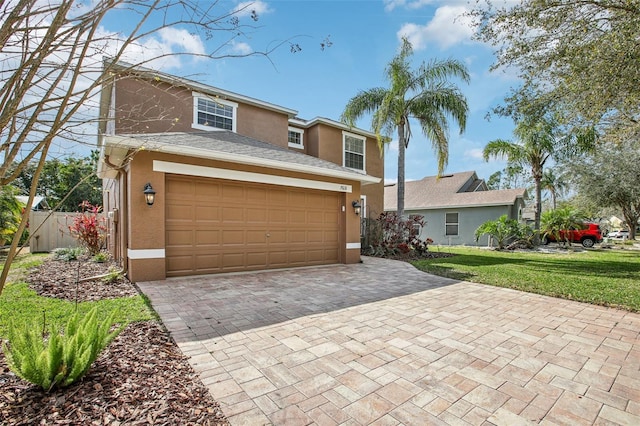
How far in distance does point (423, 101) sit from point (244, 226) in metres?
8.92

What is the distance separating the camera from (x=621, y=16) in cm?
604

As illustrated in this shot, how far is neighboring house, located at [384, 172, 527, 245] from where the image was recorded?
61.6 feet

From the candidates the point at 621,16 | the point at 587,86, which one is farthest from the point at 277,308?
the point at 621,16

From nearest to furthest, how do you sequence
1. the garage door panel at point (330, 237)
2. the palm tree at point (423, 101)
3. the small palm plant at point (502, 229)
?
the garage door panel at point (330, 237) < the palm tree at point (423, 101) < the small palm plant at point (502, 229)

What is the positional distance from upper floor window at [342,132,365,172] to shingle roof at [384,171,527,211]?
5.08 m

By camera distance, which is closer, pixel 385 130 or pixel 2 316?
pixel 2 316

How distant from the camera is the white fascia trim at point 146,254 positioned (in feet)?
21.7

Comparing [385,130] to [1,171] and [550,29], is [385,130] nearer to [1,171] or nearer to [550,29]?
[550,29]

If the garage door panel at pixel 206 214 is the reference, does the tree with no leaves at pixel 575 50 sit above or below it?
above

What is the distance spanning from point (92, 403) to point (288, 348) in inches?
70.2

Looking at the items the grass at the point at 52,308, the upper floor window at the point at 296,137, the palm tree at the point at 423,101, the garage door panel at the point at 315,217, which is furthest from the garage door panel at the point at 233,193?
the upper floor window at the point at 296,137

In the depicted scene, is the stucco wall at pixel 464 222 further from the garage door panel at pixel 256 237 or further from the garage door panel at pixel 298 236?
the garage door panel at pixel 256 237

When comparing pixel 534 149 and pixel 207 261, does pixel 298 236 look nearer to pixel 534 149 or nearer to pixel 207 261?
pixel 207 261

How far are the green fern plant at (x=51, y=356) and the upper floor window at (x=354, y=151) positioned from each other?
13.4 meters
